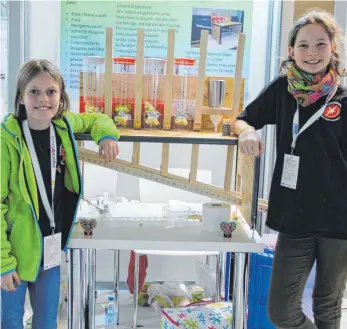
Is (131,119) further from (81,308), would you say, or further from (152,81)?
(81,308)

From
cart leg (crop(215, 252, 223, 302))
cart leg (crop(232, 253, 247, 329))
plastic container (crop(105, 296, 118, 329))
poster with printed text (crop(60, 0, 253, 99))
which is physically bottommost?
plastic container (crop(105, 296, 118, 329))

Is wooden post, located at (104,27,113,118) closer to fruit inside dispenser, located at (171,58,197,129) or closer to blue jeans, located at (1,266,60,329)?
fruit inside dispenser, located at (171,58,197,129)

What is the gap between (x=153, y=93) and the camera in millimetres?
2154

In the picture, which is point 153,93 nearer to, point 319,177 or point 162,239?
point 162,239

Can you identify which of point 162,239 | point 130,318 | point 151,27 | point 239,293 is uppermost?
point 151,27

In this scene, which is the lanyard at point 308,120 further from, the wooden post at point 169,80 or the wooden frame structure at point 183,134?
the wooden post at point 169,80

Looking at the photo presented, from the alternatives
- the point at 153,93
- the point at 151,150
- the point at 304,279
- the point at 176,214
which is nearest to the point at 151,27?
the point at 151,150

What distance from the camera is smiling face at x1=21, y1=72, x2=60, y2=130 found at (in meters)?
1.75

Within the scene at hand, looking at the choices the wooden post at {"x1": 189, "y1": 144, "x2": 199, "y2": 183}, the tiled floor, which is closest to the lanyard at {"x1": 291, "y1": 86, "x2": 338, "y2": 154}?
the wooden post at {"x1": 189, "y1": 144, "x2": 199, "y2": 183}

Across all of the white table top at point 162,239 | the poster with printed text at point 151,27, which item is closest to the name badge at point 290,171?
the white table top at point 162,239

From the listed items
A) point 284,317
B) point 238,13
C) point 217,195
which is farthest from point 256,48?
point 284,317

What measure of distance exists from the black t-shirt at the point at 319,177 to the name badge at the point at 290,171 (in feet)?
0.05

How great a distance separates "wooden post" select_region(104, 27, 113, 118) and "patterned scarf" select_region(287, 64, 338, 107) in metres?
0.72

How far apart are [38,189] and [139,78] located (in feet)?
2.06
